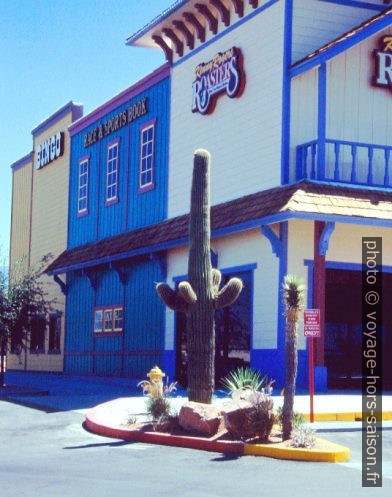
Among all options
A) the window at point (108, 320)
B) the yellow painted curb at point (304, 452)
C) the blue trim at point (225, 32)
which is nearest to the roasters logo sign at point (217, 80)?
the blue trim at point (225, 32)

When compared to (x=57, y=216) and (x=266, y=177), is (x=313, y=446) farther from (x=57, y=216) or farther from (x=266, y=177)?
(x=57, y=216)

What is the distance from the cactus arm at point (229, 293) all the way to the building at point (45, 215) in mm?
16223

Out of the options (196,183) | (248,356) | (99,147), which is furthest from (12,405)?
(99,147)

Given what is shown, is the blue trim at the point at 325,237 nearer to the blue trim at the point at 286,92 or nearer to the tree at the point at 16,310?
the blue trim at the point at 286,92

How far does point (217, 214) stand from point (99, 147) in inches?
384

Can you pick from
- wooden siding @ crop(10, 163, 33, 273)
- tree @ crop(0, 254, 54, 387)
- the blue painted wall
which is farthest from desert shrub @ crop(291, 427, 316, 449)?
wooden siding @ crop(10, 163, 33, 273)

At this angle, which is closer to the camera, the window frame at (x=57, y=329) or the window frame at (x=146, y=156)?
the window frame at (x=146, y=156)

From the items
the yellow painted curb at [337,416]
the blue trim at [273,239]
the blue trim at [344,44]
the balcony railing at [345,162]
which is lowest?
the yellow painted curb at [337,416]

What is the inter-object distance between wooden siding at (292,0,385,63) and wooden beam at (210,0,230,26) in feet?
8.65

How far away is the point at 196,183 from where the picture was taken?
1555 cm

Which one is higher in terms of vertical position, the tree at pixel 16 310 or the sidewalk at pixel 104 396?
the tree at pixel 16 310

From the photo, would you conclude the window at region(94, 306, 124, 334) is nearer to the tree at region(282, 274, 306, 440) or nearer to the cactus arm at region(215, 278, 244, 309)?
the cactus arm at region(215, 278, 244, 309)

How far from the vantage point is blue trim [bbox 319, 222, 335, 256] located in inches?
745

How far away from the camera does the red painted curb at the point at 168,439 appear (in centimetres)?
1252
